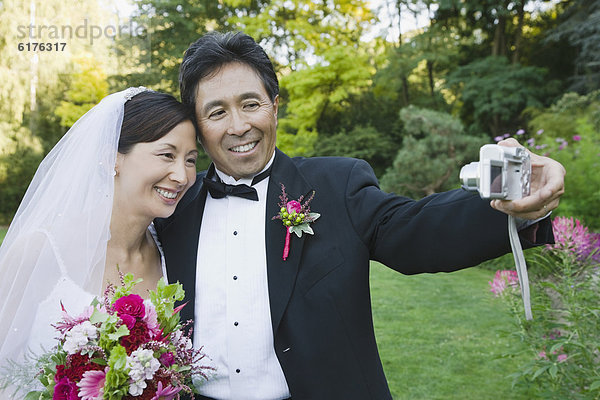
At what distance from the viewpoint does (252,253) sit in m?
2.34

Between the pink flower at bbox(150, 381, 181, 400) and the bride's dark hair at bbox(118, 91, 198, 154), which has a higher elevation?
the bride's dark hair at bbox(118, 91, 198, 154)

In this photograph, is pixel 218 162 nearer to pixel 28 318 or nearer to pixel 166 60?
pixel 28 318

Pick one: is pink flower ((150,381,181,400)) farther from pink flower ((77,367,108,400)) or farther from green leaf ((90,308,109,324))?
green leaf ((90,308,109,324))

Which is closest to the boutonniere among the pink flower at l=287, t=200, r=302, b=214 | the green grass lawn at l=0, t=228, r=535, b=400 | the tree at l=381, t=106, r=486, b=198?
the pink flower at l=287, t=200, r=302, b=214

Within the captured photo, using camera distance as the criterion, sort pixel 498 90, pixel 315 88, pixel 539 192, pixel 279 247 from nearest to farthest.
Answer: pixel 539 192 → pixel 279 247 → pixel 498 90 → pixel 315 88

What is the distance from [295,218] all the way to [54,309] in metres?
1.09

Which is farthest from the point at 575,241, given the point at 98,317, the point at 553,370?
the point at 98,317

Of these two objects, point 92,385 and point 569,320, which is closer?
point 92,385

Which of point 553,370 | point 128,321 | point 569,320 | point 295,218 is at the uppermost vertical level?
point 295,218

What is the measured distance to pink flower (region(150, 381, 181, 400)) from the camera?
1785mm

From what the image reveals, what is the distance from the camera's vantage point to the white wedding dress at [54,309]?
7.30 ft

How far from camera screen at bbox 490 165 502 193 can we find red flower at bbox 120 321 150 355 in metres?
1.21

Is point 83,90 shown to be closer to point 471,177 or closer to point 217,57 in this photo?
point 217,57

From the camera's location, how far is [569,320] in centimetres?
320
